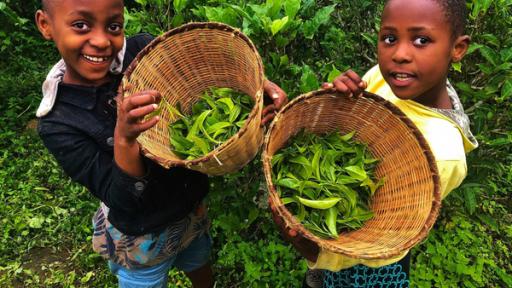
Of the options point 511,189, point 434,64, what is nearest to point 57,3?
point 434,64

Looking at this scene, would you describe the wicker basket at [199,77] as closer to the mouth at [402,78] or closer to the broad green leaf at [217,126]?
the broad green leaf at [217,126]

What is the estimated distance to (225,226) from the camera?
295 cm

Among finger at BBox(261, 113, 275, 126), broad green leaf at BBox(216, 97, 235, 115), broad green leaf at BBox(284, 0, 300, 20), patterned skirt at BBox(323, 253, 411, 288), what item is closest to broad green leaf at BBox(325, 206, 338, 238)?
patterned skirt at BBox(323, 253, 411, 288)

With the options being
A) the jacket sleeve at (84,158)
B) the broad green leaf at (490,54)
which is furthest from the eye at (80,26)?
the broad green leaf at (490,54)

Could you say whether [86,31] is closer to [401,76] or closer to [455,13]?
[401,76]

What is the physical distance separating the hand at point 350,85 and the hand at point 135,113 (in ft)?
2.39

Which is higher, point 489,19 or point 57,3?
point 57,3

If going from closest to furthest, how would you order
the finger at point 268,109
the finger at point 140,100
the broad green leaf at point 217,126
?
A: the finger at point 140,100 → the finger at point 268,109 → the broad green leaf at point 217,126

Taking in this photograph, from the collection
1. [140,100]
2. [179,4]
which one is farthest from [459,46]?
[179,4]

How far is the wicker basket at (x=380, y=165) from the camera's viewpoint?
1.60 metres

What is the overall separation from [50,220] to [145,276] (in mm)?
1776

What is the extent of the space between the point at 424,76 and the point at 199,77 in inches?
42.6

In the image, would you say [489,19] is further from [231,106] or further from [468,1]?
[231,106]

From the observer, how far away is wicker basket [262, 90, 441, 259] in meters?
1.60
